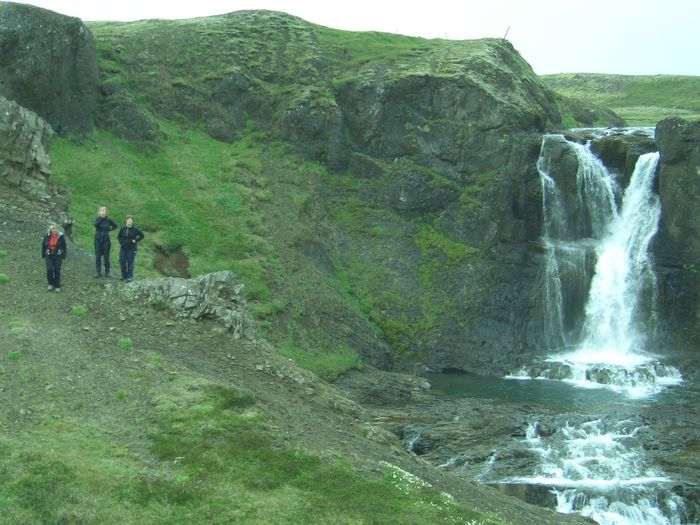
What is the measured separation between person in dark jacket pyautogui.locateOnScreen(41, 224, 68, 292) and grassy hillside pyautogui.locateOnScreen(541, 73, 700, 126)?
75465 millimetres

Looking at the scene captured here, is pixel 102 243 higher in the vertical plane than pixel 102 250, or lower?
higher

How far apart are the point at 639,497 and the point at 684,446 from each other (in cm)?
697

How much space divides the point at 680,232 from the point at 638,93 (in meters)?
78.3

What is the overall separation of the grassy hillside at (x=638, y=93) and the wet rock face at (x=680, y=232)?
38.7 metres

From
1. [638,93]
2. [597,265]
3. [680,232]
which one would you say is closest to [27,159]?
[597,265]

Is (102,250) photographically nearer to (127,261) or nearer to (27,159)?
(127,261)

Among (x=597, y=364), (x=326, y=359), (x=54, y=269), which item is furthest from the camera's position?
(x=597, y=364)

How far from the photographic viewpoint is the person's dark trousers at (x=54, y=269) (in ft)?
91.1

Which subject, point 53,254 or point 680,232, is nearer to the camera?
point 53,254

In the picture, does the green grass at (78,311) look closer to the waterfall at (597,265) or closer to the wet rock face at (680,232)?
the waterfall at (597,265)

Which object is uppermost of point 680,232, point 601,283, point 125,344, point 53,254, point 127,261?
point 53,254

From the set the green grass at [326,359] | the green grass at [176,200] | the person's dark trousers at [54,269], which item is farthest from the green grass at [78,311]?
the green grass at [326,359]

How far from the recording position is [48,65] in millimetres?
50844

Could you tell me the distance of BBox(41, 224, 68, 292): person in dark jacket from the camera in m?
27.7
